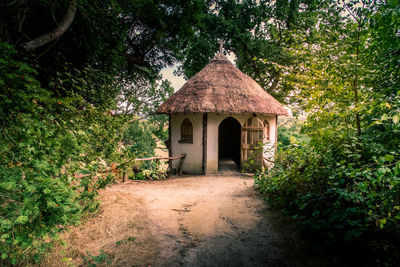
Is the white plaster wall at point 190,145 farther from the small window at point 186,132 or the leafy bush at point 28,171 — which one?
the leafy bush at point 28,171

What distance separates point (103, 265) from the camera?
8.98 feet

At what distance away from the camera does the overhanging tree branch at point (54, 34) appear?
3786mm

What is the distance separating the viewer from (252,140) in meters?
8.87

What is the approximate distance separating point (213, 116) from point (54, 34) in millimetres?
6079

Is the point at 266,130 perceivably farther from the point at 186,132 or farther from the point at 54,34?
the point at 54,34

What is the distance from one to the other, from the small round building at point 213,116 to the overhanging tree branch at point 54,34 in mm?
4927

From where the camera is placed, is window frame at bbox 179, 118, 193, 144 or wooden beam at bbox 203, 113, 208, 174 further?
window frame at bbox 179, 118, 193, 144

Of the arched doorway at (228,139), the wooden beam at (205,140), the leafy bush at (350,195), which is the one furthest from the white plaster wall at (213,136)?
the leafy bush at (350,195)

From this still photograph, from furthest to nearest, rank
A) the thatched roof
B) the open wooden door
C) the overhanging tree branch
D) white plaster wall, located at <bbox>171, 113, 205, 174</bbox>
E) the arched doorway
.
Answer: the arched doorway → white plaster wall, located at <bbox>171, 113, 205, 174</bbox> → the open wooden door → the thatched roof → the overhanging tree branch

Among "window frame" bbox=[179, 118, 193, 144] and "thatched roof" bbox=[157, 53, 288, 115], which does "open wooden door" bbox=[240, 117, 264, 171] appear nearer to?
"thatched roof" bbox=[157, 53, 288, 115]

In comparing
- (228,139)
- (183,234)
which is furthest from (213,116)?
(183,234)

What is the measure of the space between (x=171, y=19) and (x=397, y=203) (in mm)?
7384

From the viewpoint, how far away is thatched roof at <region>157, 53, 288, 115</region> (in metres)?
8.46

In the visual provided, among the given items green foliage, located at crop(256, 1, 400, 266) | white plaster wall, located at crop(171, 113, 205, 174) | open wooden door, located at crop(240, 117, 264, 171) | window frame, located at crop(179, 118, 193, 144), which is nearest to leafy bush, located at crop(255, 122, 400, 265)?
green foliage, located at crop(256, 1, 400, 266)
